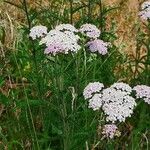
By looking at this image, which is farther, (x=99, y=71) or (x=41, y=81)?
(x=99, y=71)

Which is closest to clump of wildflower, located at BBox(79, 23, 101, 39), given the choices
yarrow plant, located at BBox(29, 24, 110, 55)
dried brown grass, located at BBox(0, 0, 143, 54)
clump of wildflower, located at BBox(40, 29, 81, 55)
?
yarrow plant, located at BBox(29, 24, 110, 55)

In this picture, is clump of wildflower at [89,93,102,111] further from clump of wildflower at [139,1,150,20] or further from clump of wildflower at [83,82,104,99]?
clump of wildflower at [139,1,150,20]

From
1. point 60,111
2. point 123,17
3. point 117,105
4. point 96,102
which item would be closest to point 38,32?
point 60,111

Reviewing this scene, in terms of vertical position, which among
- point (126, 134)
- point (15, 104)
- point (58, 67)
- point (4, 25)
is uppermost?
point (4, 25)

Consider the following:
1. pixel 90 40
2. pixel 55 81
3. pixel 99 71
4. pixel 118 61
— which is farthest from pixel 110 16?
pixel 55 81

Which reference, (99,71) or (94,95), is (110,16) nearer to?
(99,71)

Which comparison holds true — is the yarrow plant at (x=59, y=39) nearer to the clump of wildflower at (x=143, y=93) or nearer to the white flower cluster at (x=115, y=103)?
the white flower cluster at (x=115, y=103)

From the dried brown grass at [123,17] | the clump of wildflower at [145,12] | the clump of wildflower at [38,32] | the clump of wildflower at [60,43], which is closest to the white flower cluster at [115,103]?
the clump of wildflower at [60,43]
